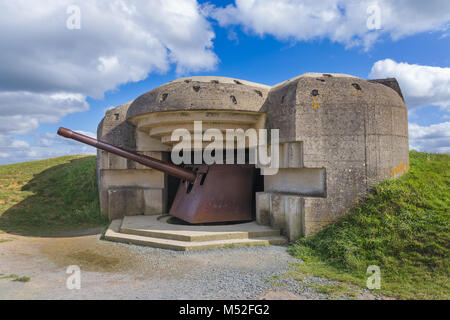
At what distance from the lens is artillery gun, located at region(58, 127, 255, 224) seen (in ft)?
25.2

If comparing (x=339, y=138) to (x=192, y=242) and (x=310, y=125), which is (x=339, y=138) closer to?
(x=310, y=125)

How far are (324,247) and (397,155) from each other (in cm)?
291

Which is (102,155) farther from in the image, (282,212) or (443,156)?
(443,156)

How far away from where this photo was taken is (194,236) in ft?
20.8

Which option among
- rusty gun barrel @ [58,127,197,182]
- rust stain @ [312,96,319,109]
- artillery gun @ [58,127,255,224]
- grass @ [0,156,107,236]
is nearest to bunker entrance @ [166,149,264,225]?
artillery gun @ [58,127,255,224]

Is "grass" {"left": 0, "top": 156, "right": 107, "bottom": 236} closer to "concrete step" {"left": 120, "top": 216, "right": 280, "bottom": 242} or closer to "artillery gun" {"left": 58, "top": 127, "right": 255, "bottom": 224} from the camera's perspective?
"concrete step" {"left": 120, "top": 216, "right": 280, "bottom": 242}

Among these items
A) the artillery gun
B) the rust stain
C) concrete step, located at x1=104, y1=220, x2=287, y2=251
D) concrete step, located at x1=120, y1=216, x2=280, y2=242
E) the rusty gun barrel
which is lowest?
concrete step, located at x1=104, y1=220, x2=287, y2=251

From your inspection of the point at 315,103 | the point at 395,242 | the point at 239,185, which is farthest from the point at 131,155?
the point at 395,242

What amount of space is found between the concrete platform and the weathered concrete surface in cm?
51

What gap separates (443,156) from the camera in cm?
949

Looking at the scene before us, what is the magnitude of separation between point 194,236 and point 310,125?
3.48 meters

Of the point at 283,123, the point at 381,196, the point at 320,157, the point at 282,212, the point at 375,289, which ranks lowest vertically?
the point at 375,289

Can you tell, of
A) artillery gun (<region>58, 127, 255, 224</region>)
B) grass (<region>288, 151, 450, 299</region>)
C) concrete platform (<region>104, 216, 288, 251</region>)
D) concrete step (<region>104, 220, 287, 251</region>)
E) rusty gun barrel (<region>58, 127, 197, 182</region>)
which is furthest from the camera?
artillery gun (<region>58, 127, 255, 224</region>)
